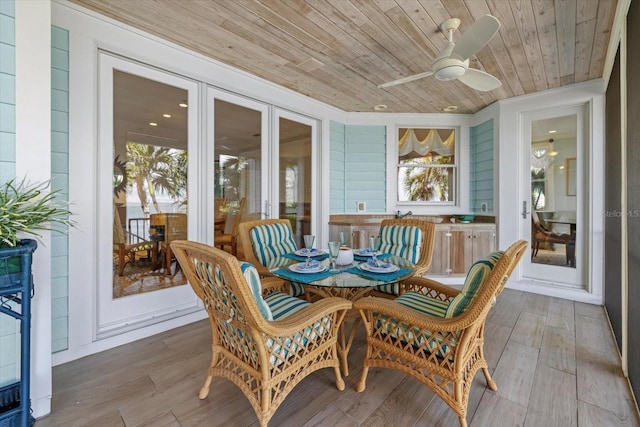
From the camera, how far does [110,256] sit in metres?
2.38

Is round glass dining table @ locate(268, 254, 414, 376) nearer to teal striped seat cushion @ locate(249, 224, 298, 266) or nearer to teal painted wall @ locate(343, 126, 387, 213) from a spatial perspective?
teal striped seat cushion @ locate(249, 224, 298, 266)

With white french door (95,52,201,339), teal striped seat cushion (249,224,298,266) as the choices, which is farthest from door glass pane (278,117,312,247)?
white french door (95,52,201,339)

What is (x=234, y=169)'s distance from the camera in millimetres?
3295

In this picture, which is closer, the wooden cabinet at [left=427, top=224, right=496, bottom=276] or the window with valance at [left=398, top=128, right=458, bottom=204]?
the wooden cabinet at [left=427, top=224, right=496, bottom=276]

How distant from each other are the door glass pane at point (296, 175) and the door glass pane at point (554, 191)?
3139 mm

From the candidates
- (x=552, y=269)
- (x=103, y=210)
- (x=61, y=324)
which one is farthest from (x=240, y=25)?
(x=552, y=269)

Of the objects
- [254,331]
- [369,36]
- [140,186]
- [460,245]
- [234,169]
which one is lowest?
[254,331]

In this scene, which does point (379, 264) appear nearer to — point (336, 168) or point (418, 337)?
point (418, 337)

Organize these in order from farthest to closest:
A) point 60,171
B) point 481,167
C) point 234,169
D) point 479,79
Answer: point 481,167 < point 234,169 < point 479,79 < point 60,171

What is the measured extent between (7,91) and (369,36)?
2473 mm

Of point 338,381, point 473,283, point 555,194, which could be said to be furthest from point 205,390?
point 555,194

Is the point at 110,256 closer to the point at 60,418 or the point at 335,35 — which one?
the point at 60,418

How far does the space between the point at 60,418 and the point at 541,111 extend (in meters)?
5.56

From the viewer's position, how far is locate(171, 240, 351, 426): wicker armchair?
1.30 metres
